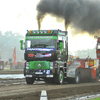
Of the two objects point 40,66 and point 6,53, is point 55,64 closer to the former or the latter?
point 40,66

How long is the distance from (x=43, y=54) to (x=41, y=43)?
0.69 meters

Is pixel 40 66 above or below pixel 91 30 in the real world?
below

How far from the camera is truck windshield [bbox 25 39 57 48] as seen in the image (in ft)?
63.9

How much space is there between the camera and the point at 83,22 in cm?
3331

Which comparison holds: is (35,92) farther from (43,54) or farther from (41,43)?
(41,43)

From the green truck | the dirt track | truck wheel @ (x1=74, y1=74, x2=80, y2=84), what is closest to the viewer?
the dirt track

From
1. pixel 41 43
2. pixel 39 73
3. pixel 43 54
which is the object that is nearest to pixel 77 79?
pixel 39 73

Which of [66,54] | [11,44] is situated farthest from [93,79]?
[11,44]

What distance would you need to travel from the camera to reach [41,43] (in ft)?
64.1

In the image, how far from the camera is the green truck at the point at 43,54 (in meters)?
19.5

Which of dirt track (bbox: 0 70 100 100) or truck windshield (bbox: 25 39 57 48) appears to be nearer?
dirt track (bbox: 0 70 100 100)

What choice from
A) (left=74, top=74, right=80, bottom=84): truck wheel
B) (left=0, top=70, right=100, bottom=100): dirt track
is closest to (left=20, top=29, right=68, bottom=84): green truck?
(left=74, top=74, right=80, bottom=84): truck wheel

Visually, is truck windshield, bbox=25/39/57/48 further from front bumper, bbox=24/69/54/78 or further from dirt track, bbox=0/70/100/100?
dirt track, bbox=0/70/100/100

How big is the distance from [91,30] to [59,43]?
52.4ft
